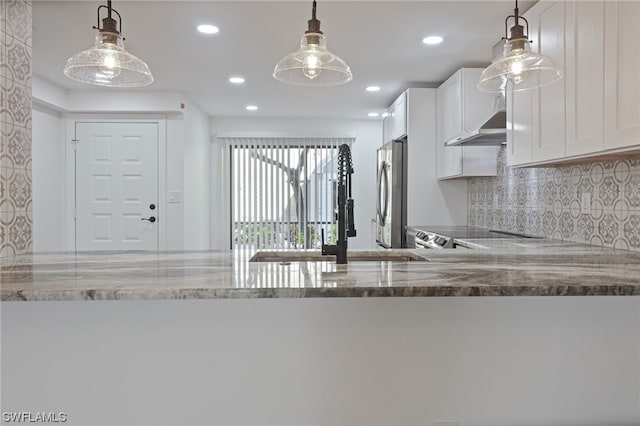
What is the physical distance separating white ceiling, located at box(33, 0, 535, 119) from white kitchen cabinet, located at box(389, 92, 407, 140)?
15cm

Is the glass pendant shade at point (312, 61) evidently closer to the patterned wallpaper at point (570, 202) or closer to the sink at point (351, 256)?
the sink at point (351, 256)

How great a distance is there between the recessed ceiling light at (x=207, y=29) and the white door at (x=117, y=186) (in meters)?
2.25

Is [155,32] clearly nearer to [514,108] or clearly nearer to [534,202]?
[514,108]

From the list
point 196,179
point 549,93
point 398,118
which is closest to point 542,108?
point 549,93

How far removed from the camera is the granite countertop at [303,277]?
1.19 m

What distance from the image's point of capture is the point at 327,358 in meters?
1.52

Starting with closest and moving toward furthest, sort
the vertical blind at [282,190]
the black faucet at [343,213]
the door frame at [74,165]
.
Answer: the black faucet at [343,213] → the door frame at [74,165] → the vertical blind at [282,190]

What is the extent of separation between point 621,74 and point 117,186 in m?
4.84

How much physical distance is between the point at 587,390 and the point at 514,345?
29 centimetres

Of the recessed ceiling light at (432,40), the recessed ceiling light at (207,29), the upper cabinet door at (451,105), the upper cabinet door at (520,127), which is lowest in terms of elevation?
the upper cabinet door at (520,127)

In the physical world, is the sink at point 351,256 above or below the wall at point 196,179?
below

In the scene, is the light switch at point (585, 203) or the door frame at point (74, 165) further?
the door frame at point (74, 165)

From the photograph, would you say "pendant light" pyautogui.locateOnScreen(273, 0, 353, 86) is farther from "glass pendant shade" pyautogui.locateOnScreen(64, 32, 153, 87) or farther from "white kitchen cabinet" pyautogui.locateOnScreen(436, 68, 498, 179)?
"white kitchen cabinet" pyautogui.locateOnScreen(436, 68, 498, 179)

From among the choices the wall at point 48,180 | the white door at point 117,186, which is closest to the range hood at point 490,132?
the white door at point 117,186
